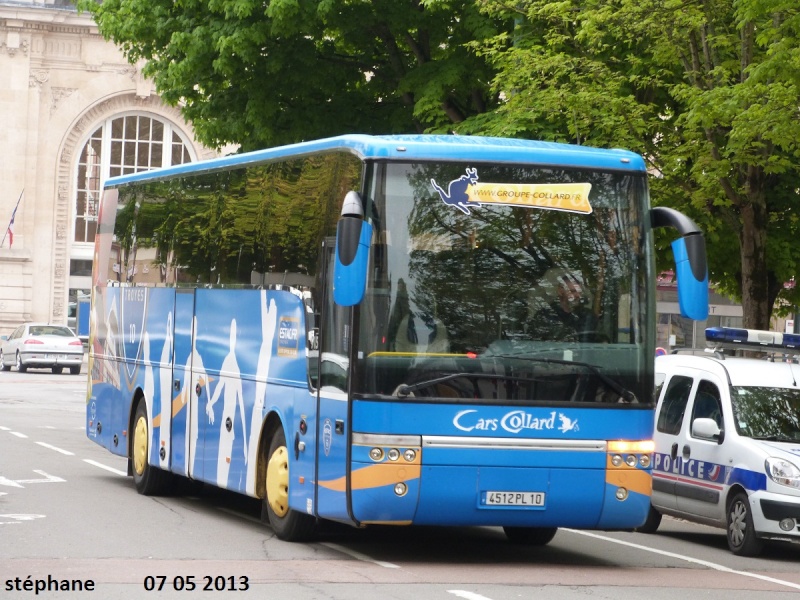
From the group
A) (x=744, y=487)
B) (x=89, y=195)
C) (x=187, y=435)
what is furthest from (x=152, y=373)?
(x=89, y=195)

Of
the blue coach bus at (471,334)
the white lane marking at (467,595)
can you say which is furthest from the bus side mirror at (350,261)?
the white lane marking at (467,595)

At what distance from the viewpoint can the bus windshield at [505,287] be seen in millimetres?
10844

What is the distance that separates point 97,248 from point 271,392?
23.8 ft

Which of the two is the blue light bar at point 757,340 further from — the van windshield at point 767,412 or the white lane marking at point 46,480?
the white lane marking at point 46,480

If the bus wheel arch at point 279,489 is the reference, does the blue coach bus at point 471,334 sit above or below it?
above

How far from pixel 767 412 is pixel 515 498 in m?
4.11

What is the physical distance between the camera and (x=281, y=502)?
1243cm

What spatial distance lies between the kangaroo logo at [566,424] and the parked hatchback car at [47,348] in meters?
39.0

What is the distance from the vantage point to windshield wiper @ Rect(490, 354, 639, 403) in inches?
432

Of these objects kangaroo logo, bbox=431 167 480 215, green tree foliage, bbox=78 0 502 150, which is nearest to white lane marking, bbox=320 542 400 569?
kangaroo logo, bbox=431 167 480 215

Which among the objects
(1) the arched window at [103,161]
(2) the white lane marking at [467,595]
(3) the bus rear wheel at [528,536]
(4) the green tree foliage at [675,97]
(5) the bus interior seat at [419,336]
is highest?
(1) the arched window at [103,161]

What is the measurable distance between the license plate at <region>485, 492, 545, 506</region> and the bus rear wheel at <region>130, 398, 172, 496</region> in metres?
6.22

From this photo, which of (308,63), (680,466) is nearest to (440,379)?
(680,466)

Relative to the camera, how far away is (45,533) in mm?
12328
